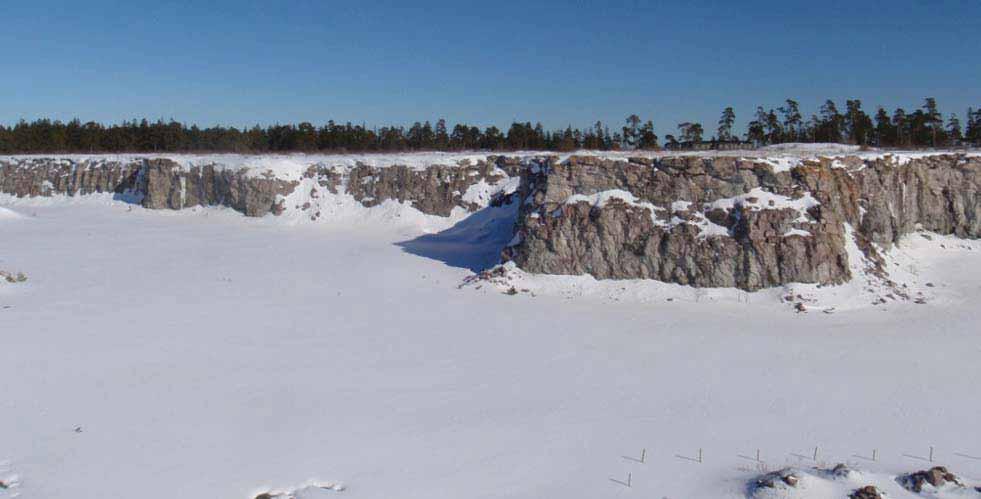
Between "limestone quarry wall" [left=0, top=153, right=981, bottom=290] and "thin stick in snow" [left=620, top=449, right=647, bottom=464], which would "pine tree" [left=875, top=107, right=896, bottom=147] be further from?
"thin stick in snow" [left=620, top=449, right=647, bottom=464]

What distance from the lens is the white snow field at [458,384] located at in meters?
9.21

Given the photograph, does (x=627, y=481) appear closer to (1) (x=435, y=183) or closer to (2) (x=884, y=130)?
(1) (x=435, y=183)

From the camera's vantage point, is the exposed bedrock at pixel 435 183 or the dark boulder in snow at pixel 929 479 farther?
the exposed bedrock at pixel 435 183

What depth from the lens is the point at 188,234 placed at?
30.5m

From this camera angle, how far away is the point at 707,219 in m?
20.8

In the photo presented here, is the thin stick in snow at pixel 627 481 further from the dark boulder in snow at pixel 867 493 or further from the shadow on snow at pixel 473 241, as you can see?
the shadow on snow at pixel 473 241

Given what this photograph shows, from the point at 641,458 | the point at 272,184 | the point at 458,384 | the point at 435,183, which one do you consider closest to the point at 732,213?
the point at 458,384

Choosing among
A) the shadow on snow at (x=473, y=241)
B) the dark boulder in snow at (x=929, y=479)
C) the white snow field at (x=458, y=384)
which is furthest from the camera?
the shadow on snow at (x=473, y=241)

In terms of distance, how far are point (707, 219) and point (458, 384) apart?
1162cm

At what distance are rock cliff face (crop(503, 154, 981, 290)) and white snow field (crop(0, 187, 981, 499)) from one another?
0.82 m

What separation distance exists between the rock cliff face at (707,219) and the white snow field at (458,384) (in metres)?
0.82

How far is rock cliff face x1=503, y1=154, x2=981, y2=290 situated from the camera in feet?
64.9

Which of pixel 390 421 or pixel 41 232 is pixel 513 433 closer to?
pixel 390 421

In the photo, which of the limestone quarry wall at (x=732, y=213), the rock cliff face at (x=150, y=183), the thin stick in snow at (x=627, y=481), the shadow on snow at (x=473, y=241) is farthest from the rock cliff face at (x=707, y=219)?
the rock cliff face at (x=150, y=183)
